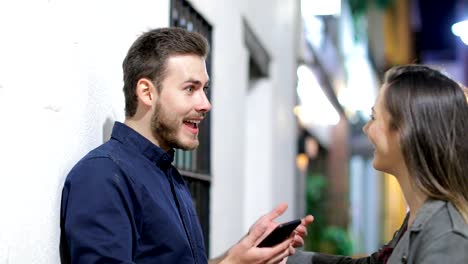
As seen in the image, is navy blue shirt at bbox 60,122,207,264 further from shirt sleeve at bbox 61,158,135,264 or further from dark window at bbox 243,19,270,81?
dark window at bbox 243,19,270,81

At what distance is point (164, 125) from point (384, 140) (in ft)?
2.58

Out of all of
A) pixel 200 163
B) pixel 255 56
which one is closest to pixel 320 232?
pixel 255 56

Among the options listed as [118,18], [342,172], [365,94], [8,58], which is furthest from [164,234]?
[365,94]

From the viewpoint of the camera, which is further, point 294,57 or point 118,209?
point 294,57

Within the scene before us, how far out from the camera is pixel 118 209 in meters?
2.64

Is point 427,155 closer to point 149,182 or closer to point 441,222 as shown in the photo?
point 441,222

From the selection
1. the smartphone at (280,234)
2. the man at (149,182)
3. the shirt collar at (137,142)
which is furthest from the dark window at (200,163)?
the smartphone at (280,234)

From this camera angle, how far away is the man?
2623 mm

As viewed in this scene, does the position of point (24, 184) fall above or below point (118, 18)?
below

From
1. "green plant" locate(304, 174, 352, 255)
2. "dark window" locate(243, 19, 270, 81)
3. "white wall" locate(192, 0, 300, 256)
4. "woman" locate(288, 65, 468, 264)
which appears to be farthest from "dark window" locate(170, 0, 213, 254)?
"green plant" locate(304, 174, 352, 255)

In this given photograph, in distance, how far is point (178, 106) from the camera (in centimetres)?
306

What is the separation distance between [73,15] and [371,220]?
79.9ft

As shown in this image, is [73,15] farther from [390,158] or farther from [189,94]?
[390,158]

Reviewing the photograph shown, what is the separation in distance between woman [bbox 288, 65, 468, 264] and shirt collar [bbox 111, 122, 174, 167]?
78cm
